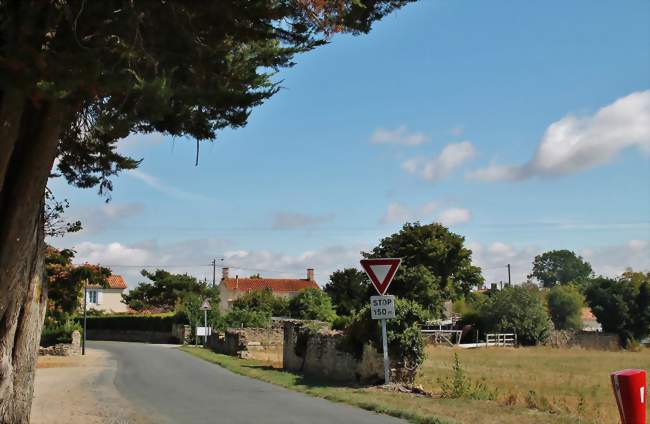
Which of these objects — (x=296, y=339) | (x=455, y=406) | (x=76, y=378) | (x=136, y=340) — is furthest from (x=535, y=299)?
(x=455, y=406)

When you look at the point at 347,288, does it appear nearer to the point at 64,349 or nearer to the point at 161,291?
the point at 64,349

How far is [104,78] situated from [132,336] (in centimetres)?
5902

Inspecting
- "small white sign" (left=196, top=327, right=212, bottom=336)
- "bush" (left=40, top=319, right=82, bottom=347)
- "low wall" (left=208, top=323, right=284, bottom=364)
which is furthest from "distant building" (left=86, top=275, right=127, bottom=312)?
"bush" (left=40, top=319, right=82, bottom=347)

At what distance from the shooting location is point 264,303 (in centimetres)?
5391

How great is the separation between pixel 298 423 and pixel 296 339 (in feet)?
34.5

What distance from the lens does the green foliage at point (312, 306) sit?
47.0 m

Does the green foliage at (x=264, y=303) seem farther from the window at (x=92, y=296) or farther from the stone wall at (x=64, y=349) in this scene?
the window at (x=92, y=296)

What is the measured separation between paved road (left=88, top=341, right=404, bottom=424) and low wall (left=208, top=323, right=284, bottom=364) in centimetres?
1023

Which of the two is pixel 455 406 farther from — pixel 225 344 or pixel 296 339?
pixel 225 344

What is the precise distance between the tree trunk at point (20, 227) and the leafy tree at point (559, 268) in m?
162

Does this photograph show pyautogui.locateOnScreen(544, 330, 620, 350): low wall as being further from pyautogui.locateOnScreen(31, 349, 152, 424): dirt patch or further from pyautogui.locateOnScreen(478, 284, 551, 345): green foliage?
pyautogui.locateOnScreen(31, 349, 152, 424): dirt patch

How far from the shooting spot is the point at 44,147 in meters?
7.50

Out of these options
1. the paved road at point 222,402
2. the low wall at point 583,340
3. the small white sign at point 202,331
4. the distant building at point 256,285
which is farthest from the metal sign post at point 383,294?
the distant building at point 256,285

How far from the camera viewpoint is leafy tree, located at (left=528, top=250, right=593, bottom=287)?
532ft
